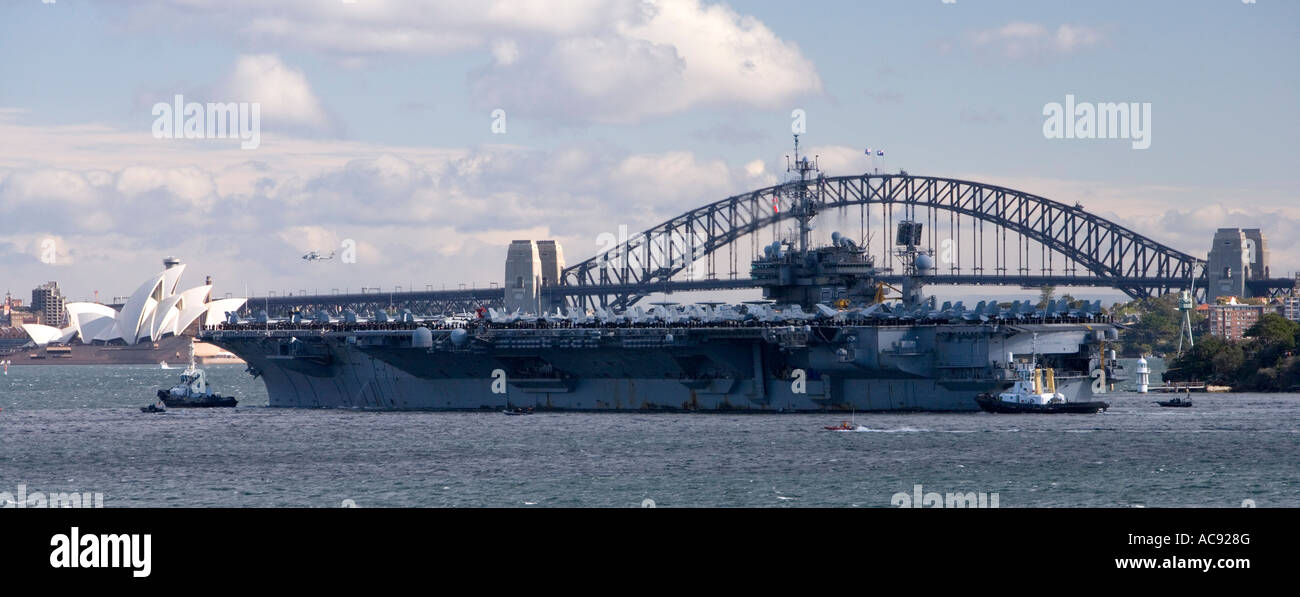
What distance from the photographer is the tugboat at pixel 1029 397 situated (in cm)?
5472

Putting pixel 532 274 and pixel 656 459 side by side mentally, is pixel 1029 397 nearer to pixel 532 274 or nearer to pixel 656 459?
pixel 656 459

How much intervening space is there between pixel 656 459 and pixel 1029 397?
19046 mm

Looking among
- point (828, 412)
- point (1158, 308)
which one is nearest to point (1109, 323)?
point (828, 412)

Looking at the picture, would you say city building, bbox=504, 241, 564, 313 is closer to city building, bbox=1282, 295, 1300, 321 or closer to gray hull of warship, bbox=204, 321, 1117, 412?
city building, bbox=1282, 295, 1300, 321

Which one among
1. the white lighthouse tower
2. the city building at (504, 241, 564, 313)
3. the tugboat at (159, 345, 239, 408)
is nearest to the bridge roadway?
the city building at (504, 241, 564, 313)

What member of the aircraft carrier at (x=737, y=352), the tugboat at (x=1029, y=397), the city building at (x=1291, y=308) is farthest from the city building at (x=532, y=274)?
the tugboat at (x=1029, y=397)

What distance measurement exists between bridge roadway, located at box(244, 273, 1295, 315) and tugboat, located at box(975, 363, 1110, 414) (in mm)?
68433

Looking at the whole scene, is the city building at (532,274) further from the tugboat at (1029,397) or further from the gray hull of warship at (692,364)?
the tugboat at (1029,397)

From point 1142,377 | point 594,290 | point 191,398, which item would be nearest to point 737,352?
point 191,398

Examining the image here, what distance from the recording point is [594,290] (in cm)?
15988
